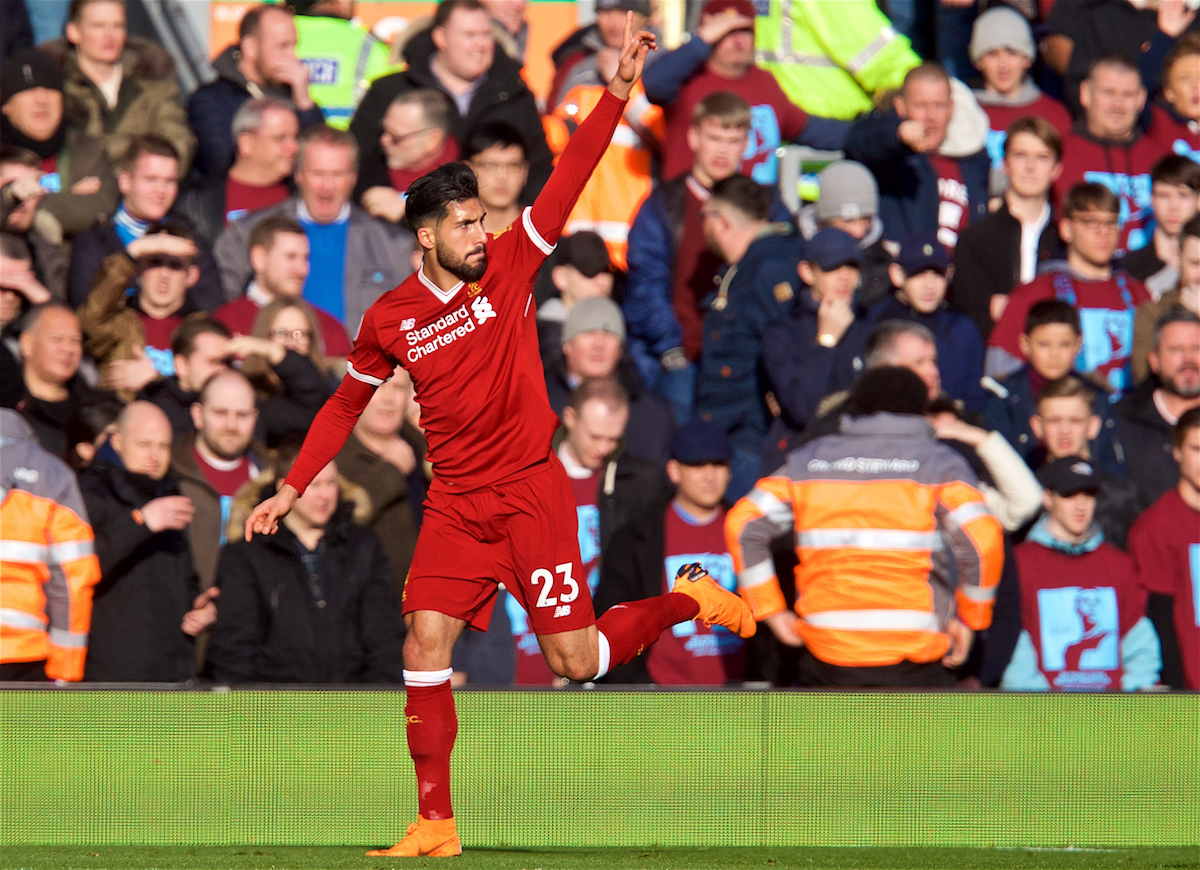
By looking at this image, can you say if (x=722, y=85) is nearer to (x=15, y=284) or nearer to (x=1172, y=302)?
(x=1172, y=302)

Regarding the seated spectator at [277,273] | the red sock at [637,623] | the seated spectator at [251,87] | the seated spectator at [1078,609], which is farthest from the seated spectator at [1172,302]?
the seated spectator at [251,87]

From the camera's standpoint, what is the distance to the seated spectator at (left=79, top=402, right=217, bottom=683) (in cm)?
661

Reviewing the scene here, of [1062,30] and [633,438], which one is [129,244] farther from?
[1062,30]

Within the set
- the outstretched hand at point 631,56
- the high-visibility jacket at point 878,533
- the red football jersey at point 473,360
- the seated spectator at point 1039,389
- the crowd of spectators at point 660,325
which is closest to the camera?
the outstretched hand at point 631,56

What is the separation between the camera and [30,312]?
24.0 feet

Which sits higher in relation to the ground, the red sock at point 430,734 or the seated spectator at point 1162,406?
the seated spectator at point 1162,406

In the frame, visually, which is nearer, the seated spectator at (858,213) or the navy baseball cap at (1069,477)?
the navy baseball cap at (1069,477)

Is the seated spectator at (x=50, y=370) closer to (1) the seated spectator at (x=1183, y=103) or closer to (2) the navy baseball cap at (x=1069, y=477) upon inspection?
(2) the navy baseball cap at (x=1069, y=477)

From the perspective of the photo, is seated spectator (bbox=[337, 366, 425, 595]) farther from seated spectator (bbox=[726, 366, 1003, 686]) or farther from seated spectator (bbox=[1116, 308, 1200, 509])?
seated spectator (bbox=[1116, 308, 1200, 509])

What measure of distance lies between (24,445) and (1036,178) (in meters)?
5.34

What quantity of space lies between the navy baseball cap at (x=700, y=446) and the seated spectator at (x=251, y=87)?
2.88 metres

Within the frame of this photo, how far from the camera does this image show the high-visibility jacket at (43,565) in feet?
21.1

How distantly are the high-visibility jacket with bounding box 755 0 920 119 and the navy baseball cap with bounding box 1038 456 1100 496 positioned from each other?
10.4 feet

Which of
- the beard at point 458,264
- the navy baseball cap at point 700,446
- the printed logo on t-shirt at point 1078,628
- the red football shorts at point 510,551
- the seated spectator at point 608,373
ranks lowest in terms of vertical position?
the printed logo on t-shirt at point 1078,628
